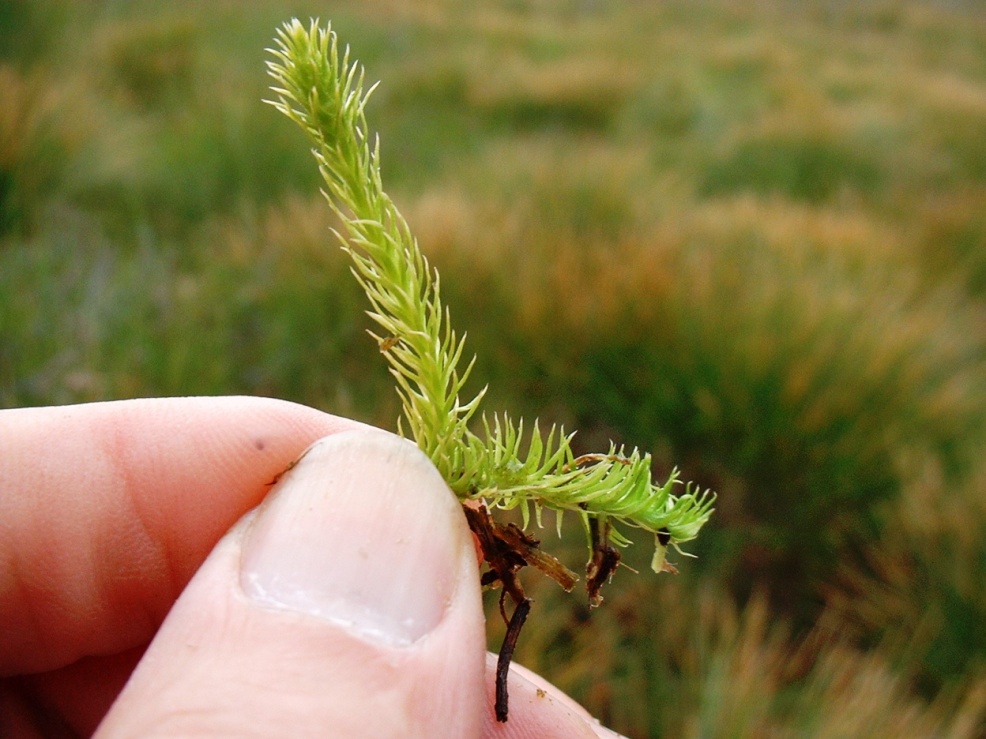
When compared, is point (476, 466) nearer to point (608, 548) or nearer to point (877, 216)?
point (608, 548)

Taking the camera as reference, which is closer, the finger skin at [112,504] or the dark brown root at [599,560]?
the dark brown root at [599,560]

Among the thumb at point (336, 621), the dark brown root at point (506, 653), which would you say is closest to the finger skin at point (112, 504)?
the thumb at point (336, 621)

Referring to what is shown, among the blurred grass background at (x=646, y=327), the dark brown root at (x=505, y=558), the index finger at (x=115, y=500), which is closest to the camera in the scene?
the dark brown root at (x=505, y=558)

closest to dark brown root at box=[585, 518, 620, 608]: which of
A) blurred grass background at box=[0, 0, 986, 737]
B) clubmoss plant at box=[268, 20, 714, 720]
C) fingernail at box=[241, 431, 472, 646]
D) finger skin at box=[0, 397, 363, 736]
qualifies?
clubmoss plant at box=[268, 20, 714, 720]

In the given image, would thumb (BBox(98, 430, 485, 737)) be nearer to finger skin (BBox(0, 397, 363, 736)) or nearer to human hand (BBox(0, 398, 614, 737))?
human hand (BBox(0, 398, 614, 737))

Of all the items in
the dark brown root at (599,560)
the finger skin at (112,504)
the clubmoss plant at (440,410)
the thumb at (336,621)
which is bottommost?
the finger skin at (112,504)

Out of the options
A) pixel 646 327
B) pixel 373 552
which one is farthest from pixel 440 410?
pixel 646 327

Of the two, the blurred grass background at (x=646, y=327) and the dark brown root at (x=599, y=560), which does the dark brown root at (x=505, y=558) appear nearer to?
the dark brown root at (x=599, y=560)
